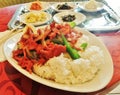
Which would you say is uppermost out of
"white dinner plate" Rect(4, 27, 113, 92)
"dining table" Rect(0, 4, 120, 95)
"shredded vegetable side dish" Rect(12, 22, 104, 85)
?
"shredded vegetable side dish" Rect(12, 22, 104, 85)

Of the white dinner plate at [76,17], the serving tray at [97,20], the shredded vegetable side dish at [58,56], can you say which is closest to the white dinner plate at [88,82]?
the shredded vegetable side dish at [58,56]

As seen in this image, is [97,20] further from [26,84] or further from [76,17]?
[26,84]

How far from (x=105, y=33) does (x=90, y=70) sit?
47 centimetres

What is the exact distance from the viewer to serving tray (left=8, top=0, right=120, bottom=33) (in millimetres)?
1202

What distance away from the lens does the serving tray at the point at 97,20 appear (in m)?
1.20

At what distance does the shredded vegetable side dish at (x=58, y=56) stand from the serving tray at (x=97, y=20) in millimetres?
293

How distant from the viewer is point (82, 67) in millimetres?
748

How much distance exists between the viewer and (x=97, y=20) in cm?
133

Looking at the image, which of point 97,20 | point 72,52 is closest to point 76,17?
point 97,20

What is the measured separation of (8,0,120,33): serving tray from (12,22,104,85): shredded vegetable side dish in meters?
0.29

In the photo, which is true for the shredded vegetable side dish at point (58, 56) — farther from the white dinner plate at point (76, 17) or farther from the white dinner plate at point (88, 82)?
the white dinner plate at point (76, 17)

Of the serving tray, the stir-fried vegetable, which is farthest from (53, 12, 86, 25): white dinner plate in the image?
the stir-fried vegetable

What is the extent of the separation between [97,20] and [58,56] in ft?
2.02

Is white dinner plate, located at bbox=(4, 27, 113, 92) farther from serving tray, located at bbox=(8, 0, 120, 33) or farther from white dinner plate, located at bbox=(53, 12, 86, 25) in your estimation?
white dinner plate, located at bbox=(53, 12, 86, 25)
